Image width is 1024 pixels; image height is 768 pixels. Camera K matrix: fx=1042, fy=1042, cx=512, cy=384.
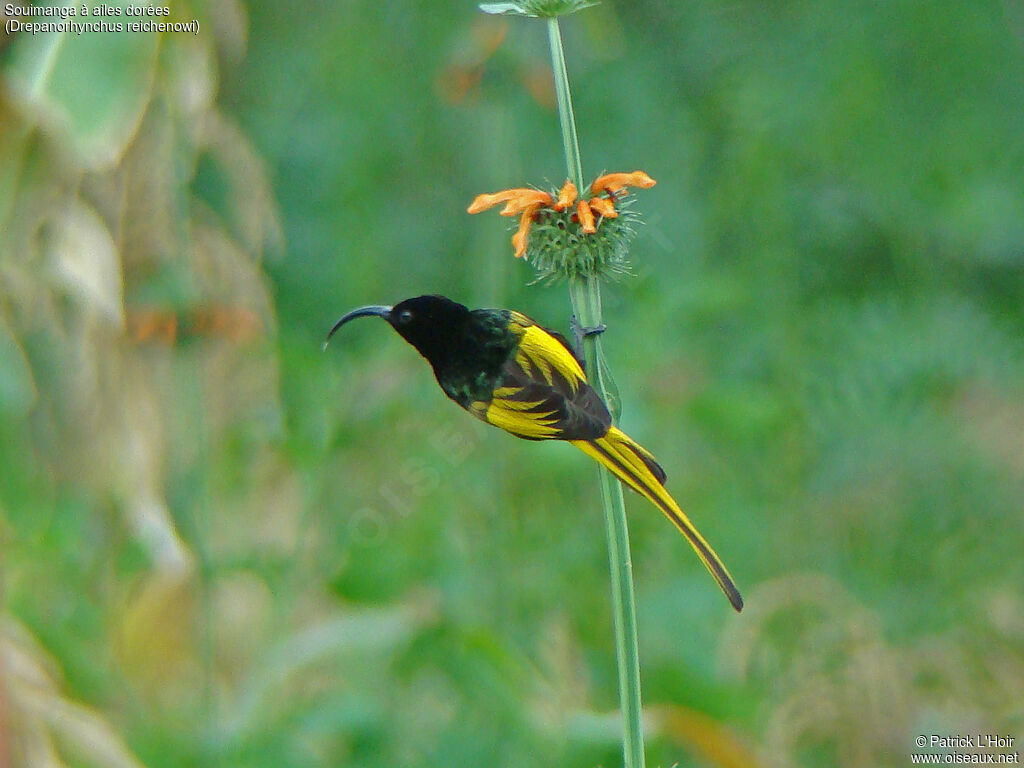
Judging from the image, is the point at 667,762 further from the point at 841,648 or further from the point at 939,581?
the point at 939,581

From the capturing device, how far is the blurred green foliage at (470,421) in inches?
38.7

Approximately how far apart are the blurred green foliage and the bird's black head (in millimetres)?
101

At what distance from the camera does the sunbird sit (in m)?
0.61

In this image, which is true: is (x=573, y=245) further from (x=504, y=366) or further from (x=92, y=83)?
(x=92, y=83)

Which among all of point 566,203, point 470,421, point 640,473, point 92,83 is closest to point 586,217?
point 566,203

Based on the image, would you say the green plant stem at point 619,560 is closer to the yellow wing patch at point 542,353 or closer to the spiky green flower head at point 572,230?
the spiky green flower head at point 572,230

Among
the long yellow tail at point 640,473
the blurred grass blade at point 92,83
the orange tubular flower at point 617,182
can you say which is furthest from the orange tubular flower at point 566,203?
the blurred grass blade at point 92,83

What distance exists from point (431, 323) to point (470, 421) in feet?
2.97

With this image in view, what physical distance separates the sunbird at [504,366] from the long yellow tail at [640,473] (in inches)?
0.9

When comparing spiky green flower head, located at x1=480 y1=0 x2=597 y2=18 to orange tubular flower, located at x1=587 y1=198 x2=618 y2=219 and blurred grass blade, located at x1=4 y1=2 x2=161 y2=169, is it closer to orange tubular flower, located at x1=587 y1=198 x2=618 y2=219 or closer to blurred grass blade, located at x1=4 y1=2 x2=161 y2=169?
orange tubular flower, located at x1=587 y1=198 x2=618 y2=219

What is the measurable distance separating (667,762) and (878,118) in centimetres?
134

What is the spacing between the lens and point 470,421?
1557 mm

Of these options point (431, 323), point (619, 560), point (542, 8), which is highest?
point (542, 8)

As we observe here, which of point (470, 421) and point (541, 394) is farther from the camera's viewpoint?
point (470, 421)
